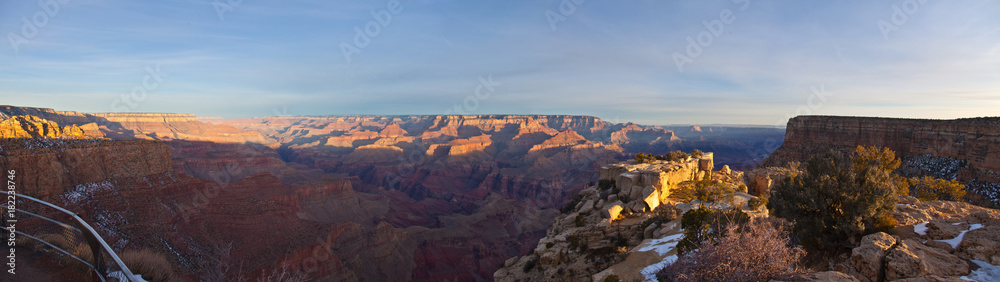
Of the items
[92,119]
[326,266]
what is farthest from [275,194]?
[92,119]

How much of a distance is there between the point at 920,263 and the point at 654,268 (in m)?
5.58

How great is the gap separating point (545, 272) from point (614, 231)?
12.1 feet

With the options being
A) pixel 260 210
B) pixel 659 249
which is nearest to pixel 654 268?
pixel 659 249

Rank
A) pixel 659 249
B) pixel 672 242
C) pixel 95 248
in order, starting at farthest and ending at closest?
pixel 672 242
pixel 659 249
pixel 95 248

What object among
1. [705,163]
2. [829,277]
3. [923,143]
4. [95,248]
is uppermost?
[95,248]

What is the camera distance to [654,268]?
36.1ft

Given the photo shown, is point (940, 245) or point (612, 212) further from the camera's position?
point (612, 212)

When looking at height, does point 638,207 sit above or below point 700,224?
below

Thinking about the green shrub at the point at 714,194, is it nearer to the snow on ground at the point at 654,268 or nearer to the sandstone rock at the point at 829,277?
the snow on ground at the point at 654,268

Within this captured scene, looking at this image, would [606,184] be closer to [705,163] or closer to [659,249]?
[705,163]

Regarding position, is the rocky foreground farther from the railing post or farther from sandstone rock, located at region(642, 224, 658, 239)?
the railing post

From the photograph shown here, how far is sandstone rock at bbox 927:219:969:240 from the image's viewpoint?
8180 millimetres

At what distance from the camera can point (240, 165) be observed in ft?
305

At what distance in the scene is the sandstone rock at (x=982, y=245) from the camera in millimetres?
7004
